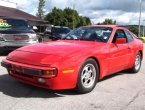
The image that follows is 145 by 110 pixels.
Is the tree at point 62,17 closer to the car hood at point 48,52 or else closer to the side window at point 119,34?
the side window at point 119,34

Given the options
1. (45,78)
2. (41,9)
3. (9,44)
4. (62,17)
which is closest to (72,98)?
(45,78)

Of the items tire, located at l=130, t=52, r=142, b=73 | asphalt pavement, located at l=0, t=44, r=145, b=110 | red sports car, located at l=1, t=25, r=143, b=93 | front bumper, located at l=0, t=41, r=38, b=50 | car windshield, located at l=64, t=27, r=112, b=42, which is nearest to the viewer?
asphalt pavement, located at l=0, t=44, r=145, b=110

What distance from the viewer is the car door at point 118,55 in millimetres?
7032

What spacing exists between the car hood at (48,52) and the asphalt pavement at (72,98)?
2.11ft

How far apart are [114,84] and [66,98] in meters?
1.77

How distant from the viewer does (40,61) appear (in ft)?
18.6

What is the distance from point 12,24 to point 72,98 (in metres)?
8.59

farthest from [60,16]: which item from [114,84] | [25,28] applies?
[114,84]

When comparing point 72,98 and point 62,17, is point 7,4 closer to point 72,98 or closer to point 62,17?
point 72,98

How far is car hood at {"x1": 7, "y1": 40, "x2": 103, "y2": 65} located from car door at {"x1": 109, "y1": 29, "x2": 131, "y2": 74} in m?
0.53

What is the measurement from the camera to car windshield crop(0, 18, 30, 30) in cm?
1318

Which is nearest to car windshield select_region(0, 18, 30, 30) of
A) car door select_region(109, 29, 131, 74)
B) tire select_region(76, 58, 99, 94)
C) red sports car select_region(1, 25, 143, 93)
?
red sports car select_region(1, 25, 143, 93)

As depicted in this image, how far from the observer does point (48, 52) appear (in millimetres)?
5973

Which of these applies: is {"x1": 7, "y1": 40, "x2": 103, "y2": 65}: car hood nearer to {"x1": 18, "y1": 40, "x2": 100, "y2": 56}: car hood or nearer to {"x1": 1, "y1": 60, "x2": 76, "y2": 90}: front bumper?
{"x1": 18, "y1": 40, "x2": 100, "y2": 56}: car hood
